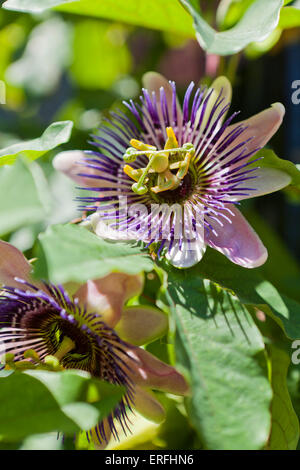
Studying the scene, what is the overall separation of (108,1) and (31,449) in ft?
2.34

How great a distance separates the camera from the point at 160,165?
0.89 metres

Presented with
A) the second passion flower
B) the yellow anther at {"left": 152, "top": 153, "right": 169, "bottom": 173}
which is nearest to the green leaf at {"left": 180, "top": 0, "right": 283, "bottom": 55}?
the second passion flower

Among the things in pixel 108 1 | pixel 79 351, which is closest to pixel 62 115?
pixel 108 1

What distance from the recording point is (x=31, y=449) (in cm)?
79

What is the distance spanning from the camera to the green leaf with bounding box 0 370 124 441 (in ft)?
1.96

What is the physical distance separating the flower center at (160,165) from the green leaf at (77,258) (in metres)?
0.20

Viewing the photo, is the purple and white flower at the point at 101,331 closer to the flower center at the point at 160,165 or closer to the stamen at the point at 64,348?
the stamen at the point at 64,348

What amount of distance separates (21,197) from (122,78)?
128 centimetres

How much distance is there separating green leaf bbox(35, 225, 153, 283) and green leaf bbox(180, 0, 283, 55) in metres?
0.28

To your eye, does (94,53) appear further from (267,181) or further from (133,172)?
(267,181)

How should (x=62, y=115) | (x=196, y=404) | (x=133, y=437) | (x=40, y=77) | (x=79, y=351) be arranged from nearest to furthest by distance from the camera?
(x=196, y=404), (x=79, y=351), (x=133, y=437), (x=62, y=115), (x=40, y=77)

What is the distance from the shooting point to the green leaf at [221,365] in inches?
22.5

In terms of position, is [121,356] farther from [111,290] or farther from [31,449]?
[31,449]

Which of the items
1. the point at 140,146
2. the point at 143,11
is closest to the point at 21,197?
the point at 140,146
